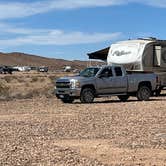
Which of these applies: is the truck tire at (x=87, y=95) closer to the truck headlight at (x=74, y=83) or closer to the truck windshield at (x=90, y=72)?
the truck headlight at (x=74, y=83)

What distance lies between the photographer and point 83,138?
581 inches

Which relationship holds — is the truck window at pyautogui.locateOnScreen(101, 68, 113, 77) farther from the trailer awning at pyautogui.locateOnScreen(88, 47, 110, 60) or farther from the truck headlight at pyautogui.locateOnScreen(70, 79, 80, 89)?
the trailer awning at pyautogui.locateOnScreen(88, 47, 110, 60)

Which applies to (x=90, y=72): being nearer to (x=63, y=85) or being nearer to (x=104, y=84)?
(x=104, y=84)

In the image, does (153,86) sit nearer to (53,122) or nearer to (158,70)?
(158,70)

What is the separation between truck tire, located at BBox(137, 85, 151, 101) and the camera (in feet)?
106

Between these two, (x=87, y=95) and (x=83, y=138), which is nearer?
(x=83, y=138)

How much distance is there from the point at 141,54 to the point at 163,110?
37.3ft

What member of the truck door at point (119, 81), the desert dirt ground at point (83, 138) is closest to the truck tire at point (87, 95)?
the truck door at point (119, 81)

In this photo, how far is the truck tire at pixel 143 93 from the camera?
3228cm

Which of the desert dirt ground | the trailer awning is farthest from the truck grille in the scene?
the trailer awning

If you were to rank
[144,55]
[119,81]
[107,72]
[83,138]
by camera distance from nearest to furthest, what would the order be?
[83,138]
[107,72]
[119,81]
[144,55]

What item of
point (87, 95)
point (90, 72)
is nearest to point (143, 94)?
point (90, 72)

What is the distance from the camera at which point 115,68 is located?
1235 inches

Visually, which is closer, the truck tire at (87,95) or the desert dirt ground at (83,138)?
the desert dirt ground at (83,138)
